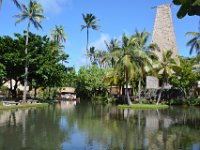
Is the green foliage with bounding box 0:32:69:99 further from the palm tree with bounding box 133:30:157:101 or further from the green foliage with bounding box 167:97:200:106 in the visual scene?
the green foliage with bounding box 167:97:200:106

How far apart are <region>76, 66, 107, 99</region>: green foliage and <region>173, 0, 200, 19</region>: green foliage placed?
5945cm

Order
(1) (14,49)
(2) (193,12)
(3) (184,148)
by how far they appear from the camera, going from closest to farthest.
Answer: (2) (193,12) < (3) (184,148) < (1) (14,49)

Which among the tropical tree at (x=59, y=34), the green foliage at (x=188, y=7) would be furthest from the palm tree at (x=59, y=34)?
the green foliage at (x=188, y=7)

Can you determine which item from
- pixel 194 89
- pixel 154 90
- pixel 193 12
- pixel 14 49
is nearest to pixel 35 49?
pixel 14 49

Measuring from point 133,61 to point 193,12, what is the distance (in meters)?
36.9

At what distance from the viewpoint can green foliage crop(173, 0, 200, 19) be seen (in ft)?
20.5

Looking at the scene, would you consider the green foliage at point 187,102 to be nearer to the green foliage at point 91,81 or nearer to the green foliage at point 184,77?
the green foliage at point 184,77

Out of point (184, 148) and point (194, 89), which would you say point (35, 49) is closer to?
point (194, 89)

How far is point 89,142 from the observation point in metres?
16.0

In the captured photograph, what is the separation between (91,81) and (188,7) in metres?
61.8

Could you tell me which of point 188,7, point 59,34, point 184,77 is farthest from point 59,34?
point 188,7

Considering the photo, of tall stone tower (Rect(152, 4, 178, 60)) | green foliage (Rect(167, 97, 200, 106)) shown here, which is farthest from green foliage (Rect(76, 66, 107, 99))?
green foliage (Rect(167, 97, 200, 106))

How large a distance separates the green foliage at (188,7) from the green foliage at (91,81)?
59449 millimetres

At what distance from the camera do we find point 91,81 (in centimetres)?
6812
